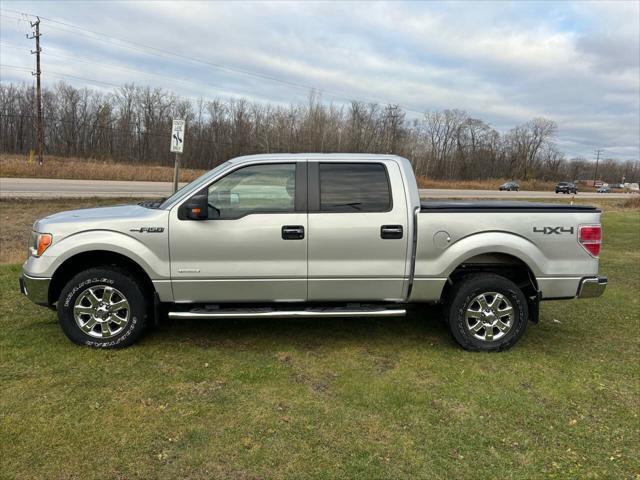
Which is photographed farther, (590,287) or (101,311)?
(590,287)

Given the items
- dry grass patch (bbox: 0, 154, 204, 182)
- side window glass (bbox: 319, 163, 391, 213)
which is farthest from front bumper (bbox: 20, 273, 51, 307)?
dry grass patch (bbox: 0, 154, 204, 182)

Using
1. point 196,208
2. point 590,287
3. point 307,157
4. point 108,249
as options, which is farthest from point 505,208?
point 108,249

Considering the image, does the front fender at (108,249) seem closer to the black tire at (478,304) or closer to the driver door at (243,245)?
the driver door at (243,245)

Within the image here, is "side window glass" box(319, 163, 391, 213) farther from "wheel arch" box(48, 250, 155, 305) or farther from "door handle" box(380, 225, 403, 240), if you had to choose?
"wheel arch" box(48, 250, 155, 305)

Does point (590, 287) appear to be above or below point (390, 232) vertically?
below

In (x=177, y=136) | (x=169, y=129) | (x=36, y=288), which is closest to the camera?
(x=36, y=288)

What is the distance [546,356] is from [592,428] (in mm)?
1315

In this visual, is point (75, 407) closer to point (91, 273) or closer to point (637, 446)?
point (91, 273)

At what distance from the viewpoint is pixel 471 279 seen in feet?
15.0

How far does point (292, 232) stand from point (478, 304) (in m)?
1.98

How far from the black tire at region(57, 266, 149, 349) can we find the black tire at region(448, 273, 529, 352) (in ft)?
9.97

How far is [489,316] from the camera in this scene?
4516 millimetres

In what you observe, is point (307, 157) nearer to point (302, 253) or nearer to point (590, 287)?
point (302, 253)

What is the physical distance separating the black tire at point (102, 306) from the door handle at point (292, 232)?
1483mm
